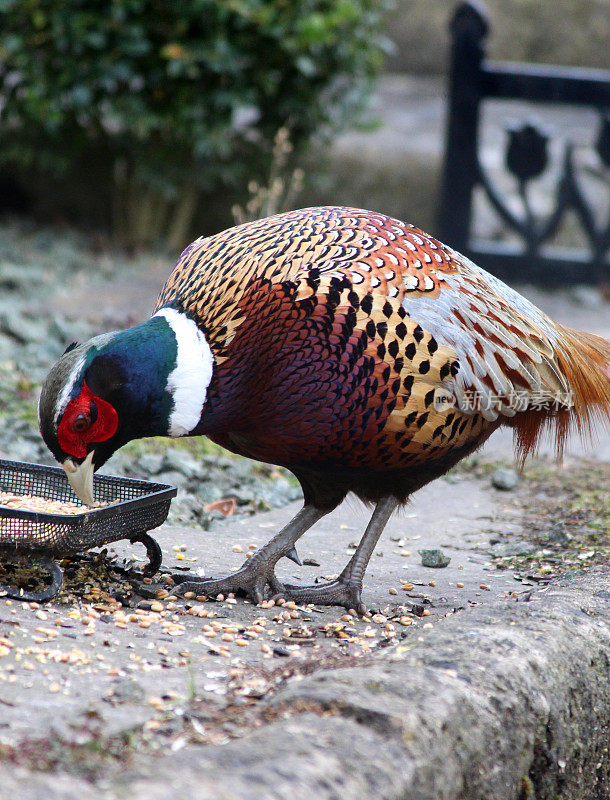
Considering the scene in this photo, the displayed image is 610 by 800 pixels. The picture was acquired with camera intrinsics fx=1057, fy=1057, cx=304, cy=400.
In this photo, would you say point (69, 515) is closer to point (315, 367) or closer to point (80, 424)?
point (80, 424)

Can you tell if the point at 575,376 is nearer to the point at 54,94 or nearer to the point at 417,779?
the point at 417,779

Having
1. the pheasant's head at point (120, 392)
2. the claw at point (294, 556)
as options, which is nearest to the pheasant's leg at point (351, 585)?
the claw at point (294, 556)

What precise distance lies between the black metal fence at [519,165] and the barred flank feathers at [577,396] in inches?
184

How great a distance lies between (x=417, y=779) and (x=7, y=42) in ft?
20.1

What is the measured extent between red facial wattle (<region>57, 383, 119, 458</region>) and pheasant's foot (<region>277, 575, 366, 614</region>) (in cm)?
75

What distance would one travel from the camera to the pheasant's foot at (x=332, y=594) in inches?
120

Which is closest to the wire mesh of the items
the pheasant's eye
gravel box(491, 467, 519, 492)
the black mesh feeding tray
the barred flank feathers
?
the black mesh feeding tray

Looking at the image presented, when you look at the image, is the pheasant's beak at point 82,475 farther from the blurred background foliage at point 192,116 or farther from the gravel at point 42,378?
the blurred background foliage at point 192,116

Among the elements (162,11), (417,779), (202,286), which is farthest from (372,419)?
(162,11)

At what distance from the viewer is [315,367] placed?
2760 millimetres

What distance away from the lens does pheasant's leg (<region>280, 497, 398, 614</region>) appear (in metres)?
3.04

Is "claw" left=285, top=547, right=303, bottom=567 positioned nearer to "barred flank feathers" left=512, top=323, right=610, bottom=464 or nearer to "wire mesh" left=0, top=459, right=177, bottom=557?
"wire mesh" left=0, top=459, right=177, bottom=557

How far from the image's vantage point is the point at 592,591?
9.18ft

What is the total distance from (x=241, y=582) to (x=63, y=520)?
0.63m
